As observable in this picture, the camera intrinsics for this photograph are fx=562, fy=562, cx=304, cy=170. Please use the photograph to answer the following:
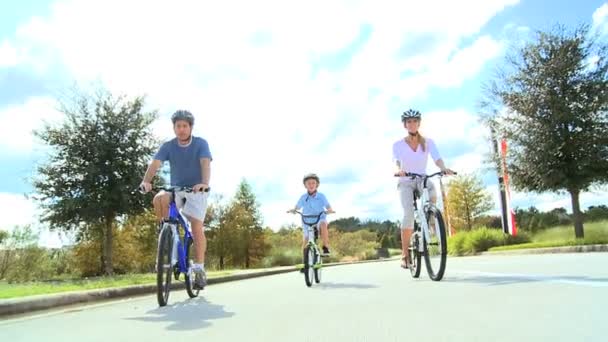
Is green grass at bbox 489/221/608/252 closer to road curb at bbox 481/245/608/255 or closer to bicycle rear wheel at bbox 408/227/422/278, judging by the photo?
road curb at bbox 481/245/608/255

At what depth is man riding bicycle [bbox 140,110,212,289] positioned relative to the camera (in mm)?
7078

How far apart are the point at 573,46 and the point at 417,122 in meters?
18.3

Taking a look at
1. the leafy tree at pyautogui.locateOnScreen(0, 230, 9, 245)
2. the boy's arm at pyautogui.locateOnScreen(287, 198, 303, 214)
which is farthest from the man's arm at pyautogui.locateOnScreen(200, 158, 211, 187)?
the leafy tree at pyautogui.locateOnScreen(0, 230, 9, 245)

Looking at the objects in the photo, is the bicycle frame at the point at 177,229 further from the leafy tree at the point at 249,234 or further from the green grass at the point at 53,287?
the leafy tree at the point at 249,234

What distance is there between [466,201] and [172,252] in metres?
38.1

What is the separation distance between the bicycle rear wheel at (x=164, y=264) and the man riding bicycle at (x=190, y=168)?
68 centimetres

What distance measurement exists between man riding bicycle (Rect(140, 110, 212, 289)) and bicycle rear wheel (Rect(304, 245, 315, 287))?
197 centimetres

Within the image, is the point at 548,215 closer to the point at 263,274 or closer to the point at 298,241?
the point at 298,241

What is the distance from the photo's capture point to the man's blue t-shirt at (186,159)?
7.13 meters

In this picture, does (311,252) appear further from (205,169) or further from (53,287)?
(53,287)

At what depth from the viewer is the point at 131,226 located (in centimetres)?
3259

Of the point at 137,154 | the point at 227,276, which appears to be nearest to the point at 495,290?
the point at 227,276

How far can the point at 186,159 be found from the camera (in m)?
7.15

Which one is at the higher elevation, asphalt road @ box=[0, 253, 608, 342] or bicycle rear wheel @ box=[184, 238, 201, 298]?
bicycle rear wheel @ box=[184, 238, 201, 298]
